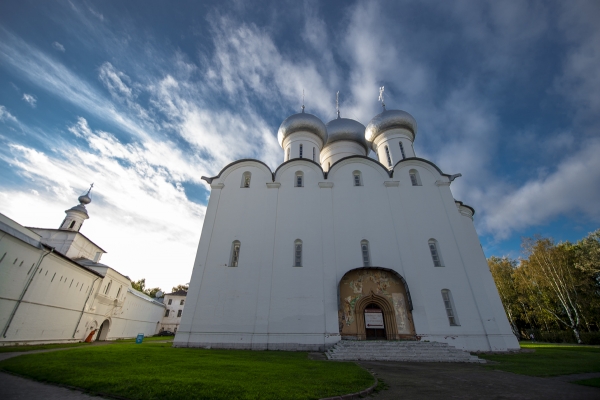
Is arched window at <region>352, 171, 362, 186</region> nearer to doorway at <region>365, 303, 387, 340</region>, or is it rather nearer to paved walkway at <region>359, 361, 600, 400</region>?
doorway at <region>365, 303, 387, 340</region>

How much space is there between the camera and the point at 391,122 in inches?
744

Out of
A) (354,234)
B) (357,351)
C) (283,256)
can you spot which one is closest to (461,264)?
(354,234)

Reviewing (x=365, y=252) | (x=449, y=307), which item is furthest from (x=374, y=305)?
(x=449, y=307)

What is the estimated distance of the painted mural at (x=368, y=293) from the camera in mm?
11727

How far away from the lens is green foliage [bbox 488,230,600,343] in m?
19.1

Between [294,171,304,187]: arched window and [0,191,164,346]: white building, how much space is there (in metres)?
12.5

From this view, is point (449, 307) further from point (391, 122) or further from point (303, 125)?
point (303, 125)

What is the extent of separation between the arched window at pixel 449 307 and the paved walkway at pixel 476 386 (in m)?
5.24

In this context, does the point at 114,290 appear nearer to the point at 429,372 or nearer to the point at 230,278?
the point at 230,278

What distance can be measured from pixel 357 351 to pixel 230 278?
6445mm

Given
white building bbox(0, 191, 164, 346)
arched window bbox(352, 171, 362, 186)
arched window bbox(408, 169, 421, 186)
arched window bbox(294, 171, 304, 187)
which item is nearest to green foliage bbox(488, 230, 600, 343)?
arched window bbox(408, 169, 421, 186)

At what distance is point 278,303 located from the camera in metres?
12.1

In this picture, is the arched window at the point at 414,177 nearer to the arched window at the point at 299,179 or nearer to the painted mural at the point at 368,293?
the painted mural at the point at 368,293

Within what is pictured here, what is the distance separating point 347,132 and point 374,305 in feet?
44.9
